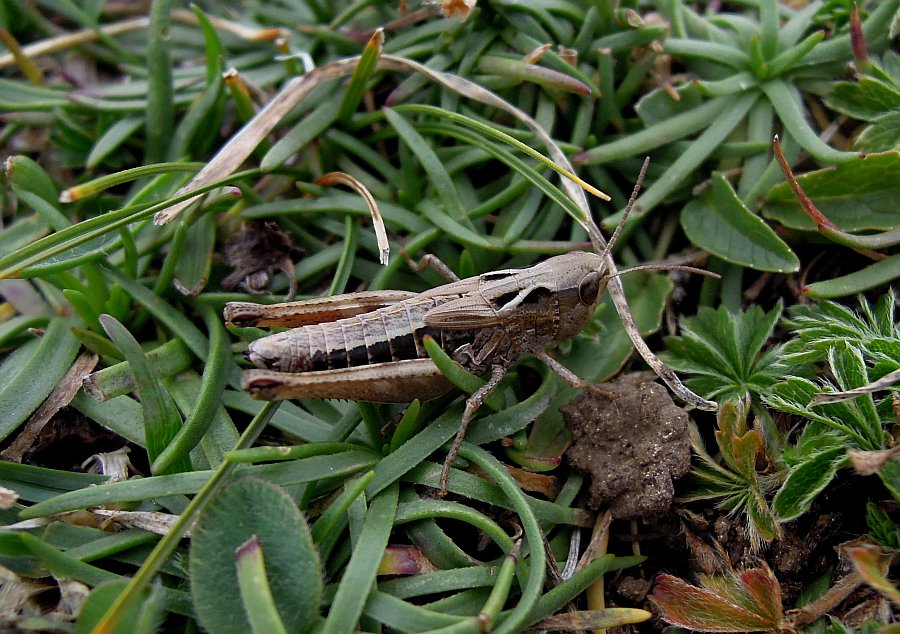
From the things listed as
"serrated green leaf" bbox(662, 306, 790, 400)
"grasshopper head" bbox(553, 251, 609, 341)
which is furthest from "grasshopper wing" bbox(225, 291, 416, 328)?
"serrated green leaf" bbox(662, 306, 790, 400)

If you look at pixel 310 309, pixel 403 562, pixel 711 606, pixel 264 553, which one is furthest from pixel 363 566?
pixel 711 606

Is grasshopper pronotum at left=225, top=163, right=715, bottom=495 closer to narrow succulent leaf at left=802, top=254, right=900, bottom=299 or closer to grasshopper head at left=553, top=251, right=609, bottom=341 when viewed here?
grasshopper head at left=553, top=251, right=609, bottom=341

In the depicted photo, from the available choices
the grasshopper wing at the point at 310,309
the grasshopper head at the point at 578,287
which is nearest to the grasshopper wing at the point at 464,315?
the grasshopper wing at the point at 310,309

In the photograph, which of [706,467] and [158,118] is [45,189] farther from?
[706,467]

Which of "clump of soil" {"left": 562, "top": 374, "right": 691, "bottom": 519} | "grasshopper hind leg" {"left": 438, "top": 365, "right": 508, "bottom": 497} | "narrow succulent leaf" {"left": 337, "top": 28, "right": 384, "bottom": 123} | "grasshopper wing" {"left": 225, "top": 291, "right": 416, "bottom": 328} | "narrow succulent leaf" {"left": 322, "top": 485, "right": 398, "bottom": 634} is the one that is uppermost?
"narrow succulent leaf" {"left": 337, "top": 28, "right": 384, "bottom": 123}

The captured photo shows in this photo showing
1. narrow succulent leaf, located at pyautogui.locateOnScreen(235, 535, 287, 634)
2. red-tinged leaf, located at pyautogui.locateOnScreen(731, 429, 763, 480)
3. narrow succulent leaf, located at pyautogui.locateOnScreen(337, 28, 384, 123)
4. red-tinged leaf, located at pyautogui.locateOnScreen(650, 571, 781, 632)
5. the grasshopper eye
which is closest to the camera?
narrow succulent leaf, located at pyautogui.locateOnScreen(235, 535, 287, 634)

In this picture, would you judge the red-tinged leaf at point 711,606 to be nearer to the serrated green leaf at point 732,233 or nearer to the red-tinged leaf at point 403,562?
the red-tinged leaf at point 403,562
